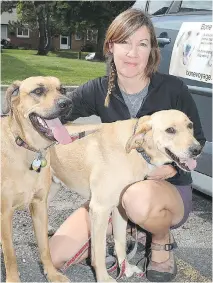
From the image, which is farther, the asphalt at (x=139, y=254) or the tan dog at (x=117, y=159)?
the asphalt at (x=139, y=254)

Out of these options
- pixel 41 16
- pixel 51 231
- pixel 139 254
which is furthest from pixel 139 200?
pixel 41 16

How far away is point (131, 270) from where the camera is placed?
10.9ft

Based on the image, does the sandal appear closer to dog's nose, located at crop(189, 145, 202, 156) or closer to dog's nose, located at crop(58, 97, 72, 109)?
dog's nose, located at crop(189, 145, 202, 156)

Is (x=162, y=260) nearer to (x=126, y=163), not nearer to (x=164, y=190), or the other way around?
(x=164, y=190)

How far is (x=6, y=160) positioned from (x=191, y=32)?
6.41 feet

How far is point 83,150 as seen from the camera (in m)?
3.39

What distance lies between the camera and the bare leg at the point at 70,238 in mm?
3396

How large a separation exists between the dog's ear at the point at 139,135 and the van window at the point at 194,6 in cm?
172

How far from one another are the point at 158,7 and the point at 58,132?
2625 millimetres

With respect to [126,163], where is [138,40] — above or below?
above

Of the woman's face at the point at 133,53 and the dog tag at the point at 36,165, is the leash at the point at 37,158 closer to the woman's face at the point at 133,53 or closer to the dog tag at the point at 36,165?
the dog tag at the point at 36,165

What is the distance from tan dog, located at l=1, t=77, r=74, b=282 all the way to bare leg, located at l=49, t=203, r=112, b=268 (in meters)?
0.46

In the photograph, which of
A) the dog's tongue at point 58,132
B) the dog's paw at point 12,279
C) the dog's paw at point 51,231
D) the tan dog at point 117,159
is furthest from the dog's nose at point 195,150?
the dog's paw at point 51,231

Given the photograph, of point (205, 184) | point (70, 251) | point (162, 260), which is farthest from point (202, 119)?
point (70, 251)
